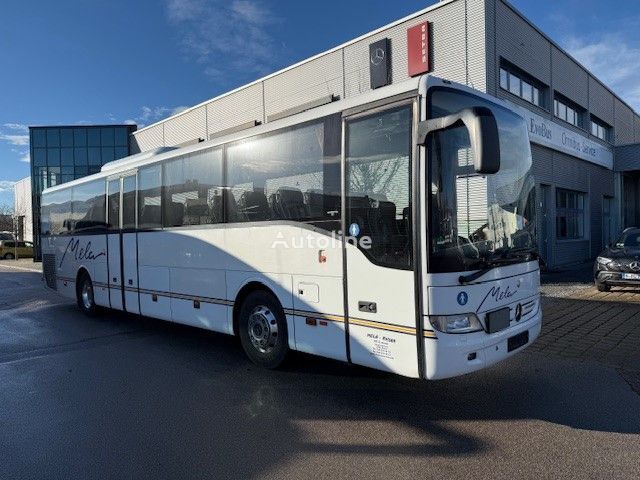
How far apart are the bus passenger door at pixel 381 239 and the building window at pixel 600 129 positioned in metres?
22.8

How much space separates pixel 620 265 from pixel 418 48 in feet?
28.9

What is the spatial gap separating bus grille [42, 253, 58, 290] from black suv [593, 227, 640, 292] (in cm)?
1303

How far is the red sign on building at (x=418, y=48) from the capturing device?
1533cm

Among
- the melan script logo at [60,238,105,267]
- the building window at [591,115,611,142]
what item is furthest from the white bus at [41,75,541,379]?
the building window at [591,115,611,142]

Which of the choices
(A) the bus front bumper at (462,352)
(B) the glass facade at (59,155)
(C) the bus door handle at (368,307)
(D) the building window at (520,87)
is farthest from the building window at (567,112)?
(B) the glass facade at (59,155)

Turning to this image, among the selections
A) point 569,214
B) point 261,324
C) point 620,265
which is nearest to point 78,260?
point 261,324

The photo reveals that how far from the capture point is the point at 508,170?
491 centimetres

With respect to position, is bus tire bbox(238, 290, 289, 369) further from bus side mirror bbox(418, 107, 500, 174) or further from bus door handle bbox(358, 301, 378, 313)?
bus side mirror bbox(418, 107, 500, 174)

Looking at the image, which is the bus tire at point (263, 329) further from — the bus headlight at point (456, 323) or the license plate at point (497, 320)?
the license plate at point (497, 320)

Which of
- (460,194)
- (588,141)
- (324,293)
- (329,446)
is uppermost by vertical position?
(588,141)

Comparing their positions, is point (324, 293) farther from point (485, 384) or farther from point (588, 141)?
point (588, 141)

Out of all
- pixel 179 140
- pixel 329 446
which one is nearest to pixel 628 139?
pixel 179 140

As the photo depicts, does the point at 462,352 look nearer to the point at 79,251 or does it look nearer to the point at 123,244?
the point at 123,244

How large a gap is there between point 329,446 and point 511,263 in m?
2.41
